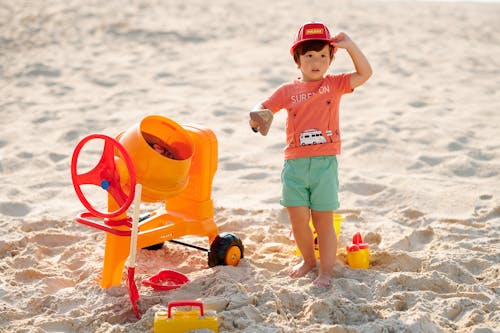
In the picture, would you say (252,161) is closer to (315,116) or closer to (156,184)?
(315,116)

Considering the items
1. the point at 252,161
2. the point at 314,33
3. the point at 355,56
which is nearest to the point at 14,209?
the point at 252,161

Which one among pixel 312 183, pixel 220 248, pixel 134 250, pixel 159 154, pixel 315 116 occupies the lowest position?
pixel 220 248

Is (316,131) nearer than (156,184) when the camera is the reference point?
No

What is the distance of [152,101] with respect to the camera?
6.26m

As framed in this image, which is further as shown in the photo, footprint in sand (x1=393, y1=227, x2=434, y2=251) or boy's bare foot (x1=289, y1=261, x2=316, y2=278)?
footprint in sand (x1=393, y1=227, x2=434, y2=251)

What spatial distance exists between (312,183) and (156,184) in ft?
2.27

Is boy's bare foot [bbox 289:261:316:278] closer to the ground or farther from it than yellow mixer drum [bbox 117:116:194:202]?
closer to the ground

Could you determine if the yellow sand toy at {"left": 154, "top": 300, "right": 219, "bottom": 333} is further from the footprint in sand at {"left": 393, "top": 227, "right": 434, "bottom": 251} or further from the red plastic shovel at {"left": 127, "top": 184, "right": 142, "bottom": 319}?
the footprint in sand at {"left": 393, "top": 227, "right": 434, "bottom": 251}

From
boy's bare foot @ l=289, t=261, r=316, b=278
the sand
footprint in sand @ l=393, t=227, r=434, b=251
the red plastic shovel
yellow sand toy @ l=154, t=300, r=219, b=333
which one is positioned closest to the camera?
yellow sand toy @ l=154, t=300, r=219, b=333

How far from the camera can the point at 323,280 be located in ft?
9.52

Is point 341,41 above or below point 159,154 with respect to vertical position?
above

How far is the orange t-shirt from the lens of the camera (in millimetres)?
2941

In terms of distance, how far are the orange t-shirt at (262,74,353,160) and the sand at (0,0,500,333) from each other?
22.6 inches

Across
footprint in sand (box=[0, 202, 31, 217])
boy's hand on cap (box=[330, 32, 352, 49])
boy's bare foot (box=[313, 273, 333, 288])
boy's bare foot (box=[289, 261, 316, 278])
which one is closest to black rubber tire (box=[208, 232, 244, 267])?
boy's bare foot (box=[289, 261, 316, 278])
